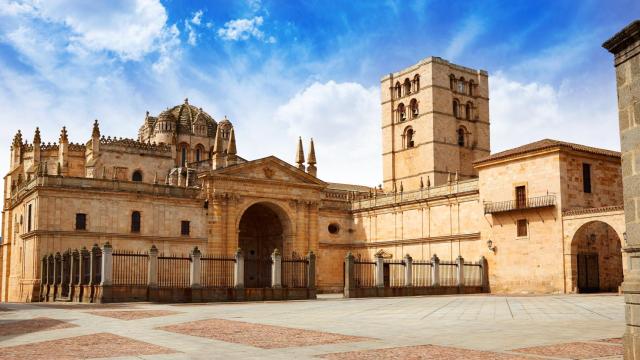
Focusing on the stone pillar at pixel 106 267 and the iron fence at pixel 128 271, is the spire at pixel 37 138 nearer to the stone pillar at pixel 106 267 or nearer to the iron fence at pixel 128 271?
the iron fence at pixel 128 271

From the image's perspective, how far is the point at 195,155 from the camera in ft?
221

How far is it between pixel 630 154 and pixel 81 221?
126 feet

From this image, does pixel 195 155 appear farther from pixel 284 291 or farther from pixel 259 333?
pixel 259 333

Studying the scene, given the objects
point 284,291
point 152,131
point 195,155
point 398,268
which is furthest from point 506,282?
point 152,131

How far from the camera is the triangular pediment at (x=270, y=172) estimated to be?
45938mm

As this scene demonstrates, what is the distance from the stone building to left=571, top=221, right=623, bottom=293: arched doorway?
8 centimetres

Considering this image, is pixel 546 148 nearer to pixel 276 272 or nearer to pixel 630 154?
pixel 276 272

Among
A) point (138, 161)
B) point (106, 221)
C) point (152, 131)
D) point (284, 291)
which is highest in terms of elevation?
point (152, 131)

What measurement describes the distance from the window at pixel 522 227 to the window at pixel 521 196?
0.96m

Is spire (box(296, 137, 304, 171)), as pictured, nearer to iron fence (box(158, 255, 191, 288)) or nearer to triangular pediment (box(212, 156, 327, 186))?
triangular pediment (box(212, 156, 327, 186))

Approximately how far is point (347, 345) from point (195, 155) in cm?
5714

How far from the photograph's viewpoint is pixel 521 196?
1547 inches

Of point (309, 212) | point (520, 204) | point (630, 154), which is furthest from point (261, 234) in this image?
point (630, 154)

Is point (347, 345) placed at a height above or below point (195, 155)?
below
